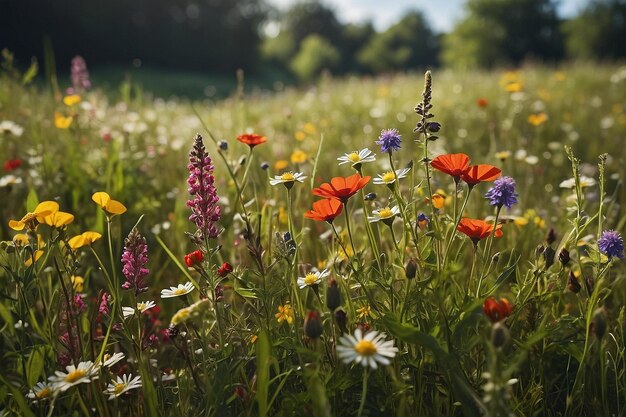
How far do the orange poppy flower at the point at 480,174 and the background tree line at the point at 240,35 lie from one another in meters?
20.5

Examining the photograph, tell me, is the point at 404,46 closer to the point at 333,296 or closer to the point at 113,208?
the point at 113,208

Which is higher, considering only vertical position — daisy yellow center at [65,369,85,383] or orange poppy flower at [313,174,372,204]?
orange poppy flower at [313,174,372,204]

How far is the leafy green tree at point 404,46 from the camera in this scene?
48.0 metres

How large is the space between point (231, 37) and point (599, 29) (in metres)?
26.7

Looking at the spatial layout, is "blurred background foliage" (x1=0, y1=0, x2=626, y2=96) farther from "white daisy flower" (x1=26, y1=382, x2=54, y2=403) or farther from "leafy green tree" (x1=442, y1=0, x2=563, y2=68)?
"white daisy flower" (x1=26, y1=382, x2=54, y2=403)

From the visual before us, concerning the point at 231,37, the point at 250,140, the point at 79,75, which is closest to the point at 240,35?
the point at 231,37

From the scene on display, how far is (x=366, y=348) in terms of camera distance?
0.87 meters

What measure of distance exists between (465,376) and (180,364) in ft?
2.74

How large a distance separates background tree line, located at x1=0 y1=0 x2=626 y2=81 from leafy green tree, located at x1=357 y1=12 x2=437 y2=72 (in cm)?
22

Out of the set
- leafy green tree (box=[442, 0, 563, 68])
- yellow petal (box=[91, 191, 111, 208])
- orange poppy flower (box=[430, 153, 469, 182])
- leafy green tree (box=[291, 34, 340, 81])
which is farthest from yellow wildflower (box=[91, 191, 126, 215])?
leafy green tree (box=[442, 0, 563, 68])

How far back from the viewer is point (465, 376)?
1037 millimetres

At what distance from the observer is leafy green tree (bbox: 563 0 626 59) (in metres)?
37.3

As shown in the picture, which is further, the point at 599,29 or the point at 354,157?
the point at 599,29

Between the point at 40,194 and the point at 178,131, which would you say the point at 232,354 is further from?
the point at 178,131
